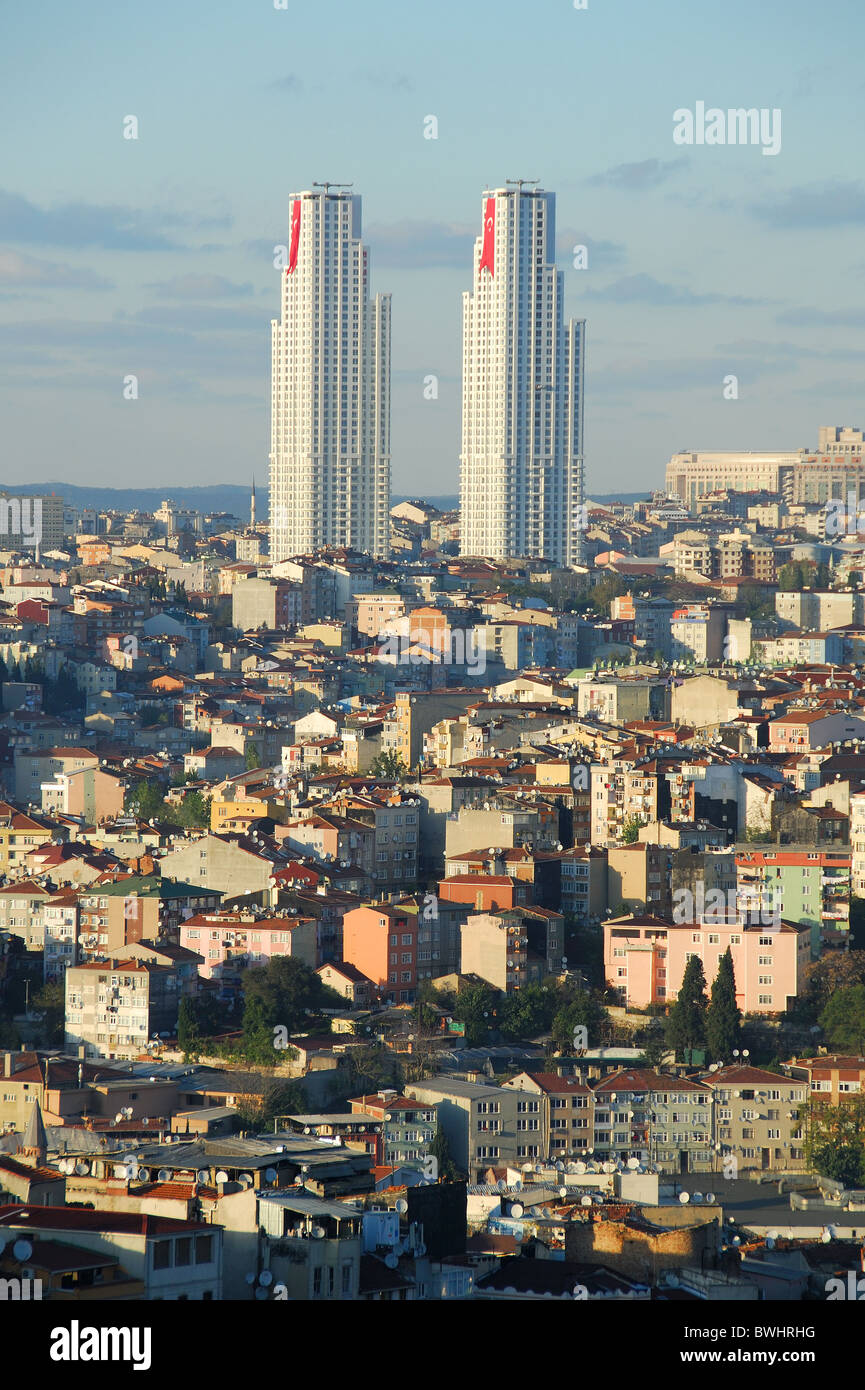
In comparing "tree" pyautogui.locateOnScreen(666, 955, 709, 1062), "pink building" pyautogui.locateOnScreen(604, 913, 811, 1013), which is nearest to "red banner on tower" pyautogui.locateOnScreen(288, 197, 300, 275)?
"pink building" pyautogui.locateOnScreen(604, 913, 811, 1013)

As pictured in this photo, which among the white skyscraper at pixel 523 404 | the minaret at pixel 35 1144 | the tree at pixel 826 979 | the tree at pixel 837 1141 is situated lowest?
the tree at pixel 837 1141

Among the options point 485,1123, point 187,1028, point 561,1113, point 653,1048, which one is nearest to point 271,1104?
point 485,1123

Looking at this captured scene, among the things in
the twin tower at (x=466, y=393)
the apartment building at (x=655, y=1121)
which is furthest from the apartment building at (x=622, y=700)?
the twin tower at (x=466, y=393)

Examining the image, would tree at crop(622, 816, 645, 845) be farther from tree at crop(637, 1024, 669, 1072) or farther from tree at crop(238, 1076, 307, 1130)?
tree at crop(238, 1076, 307, 1130)

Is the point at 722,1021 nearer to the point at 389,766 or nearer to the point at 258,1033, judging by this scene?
the point at 258,1033

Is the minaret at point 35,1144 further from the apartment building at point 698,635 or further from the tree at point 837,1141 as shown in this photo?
the apartment building at point 698,635
